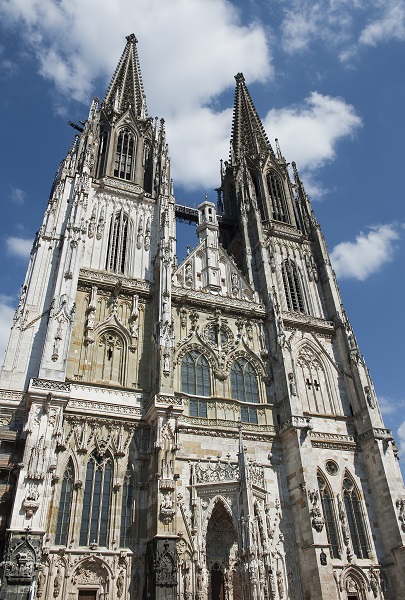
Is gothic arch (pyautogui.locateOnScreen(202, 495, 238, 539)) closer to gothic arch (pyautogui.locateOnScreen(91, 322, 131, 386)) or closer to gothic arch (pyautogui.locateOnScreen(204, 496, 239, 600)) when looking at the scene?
gothic arch (pyautogui.locateOnScreen(204, 496, 239, 600))

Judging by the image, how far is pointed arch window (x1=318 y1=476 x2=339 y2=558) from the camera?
21.6 m

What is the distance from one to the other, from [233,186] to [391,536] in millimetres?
27189

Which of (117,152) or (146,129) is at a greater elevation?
(146,129)

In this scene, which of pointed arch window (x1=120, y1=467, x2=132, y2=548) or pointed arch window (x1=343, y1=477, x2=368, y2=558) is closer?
pointed arch window (x1=120, y1=467, x2=132, y2=548)

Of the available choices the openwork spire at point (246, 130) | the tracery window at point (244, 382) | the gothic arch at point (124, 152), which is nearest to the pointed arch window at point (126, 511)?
the tracery window at point (244, 382)

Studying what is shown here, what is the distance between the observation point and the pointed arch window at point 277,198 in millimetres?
35500

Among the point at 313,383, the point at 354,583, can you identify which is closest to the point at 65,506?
the point at 354,583

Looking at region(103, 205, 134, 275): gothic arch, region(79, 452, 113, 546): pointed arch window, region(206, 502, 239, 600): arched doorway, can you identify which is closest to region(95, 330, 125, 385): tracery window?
region(79, 452, 113, 546): pointed arch window

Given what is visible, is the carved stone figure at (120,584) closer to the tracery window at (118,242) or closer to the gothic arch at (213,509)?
the gothic arch at (213,509)

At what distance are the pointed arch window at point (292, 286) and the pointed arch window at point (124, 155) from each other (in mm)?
11618

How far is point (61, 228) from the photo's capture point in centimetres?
2625

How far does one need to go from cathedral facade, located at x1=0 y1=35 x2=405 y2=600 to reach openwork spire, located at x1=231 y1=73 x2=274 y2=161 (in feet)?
32.6

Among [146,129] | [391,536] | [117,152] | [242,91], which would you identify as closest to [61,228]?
[117,152]

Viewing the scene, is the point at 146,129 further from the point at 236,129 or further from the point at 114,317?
the point at 114,317
